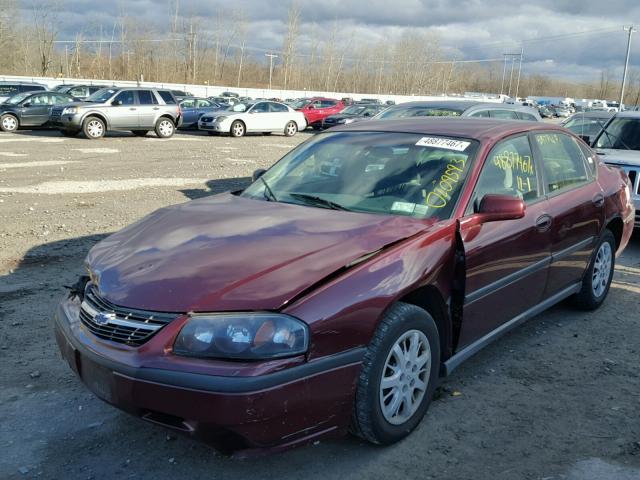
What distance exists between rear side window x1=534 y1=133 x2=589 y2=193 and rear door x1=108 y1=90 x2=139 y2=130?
18.2 meters

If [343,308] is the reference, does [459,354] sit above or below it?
below

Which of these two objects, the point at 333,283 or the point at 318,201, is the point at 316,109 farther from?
the point at 333,283

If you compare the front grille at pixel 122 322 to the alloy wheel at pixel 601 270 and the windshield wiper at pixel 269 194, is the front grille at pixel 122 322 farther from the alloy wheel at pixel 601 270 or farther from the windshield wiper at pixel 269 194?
the alloy wheel at pixel 601 270

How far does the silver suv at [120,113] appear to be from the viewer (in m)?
19.8

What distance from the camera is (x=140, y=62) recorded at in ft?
273

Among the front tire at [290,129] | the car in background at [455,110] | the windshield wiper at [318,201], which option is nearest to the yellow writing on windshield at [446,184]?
the windshield wiper at [318,201]

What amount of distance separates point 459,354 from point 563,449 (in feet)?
2.42

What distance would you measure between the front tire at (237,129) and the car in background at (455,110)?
1423 cm

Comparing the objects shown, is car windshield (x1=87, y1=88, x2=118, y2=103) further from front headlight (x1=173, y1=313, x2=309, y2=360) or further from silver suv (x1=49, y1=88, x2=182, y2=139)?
front headlight (x1=173, y1=313, x2=309, y2=360)

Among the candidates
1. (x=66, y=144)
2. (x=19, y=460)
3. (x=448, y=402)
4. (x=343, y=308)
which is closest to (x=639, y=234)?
(x=448, y=402)

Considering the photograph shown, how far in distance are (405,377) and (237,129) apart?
21.7 meters

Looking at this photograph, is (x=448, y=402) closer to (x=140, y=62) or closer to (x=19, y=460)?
(x=19, y=460)

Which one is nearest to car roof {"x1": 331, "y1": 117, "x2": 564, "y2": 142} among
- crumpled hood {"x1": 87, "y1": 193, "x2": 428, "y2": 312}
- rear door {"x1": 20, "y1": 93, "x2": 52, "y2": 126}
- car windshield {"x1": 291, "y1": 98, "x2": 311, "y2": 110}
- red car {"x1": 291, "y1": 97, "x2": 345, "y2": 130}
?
crumpled hood {"x1": 87, "y1": 193, "x2": 428, "y2": 312}

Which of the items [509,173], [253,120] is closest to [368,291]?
[509,173]
